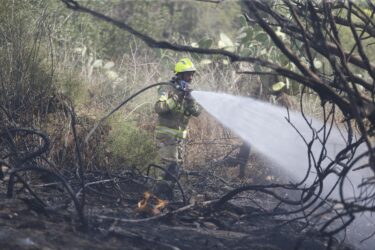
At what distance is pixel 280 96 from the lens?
34.4 ft

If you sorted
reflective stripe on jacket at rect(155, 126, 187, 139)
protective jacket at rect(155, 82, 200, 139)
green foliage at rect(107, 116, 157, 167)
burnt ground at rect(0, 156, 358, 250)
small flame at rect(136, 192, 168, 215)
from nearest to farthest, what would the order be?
burnt ground at rect(0, 156, 358, 250) < small flame at rect(136, 192, 168, 215) < protective jacket at rect(155, 82, 200, 139) < reflective stripe on jacket at rect(155, 126, 187, 139) < green foliage at rect(107, 116, 157, 167)

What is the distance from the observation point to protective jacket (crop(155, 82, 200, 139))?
7363 mm

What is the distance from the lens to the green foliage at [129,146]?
807cm

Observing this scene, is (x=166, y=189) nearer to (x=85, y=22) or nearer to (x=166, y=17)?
(x=85, y=22)

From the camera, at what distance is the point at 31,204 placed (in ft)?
17.2

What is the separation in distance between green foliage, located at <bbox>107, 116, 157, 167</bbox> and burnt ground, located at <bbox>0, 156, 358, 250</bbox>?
806mm

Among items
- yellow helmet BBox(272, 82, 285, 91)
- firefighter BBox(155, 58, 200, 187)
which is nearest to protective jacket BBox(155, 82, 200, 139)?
firefighter BBox(155, 58, 200, 187)

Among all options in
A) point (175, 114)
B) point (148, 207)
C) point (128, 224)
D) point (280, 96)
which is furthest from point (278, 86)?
point (128, 224)

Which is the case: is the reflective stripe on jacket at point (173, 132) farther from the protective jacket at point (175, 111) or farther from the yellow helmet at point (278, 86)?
the yellow helmet at point (278, 86)

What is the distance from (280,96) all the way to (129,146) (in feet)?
10.8

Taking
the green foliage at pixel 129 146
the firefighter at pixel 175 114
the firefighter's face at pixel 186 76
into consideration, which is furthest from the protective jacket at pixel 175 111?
the green foliage at pixel 129 146

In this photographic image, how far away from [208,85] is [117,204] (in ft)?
17.9

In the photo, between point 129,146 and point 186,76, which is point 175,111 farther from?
point 129,146

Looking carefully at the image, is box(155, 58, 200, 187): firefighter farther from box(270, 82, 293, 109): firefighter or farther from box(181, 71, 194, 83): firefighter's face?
box(270, 82, 293, 109): firefighter
